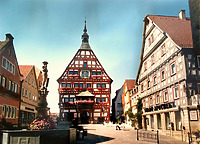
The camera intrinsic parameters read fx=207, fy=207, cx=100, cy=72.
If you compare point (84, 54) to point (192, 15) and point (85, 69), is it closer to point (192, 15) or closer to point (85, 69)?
point (85, 69)

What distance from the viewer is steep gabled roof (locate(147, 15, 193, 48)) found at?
1875cm

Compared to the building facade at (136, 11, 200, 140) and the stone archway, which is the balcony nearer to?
the stone archway

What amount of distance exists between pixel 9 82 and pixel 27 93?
329 inches

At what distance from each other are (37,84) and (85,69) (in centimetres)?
1123

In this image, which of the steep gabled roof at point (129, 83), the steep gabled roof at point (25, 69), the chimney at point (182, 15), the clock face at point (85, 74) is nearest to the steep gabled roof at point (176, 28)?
the chimney at point (182, 15)

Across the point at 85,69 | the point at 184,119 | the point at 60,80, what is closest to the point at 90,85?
the point at 85,69

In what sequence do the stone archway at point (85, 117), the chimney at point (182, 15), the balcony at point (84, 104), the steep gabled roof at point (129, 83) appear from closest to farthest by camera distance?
1. the chimney at point (182, 15)
2. the balcony at point (84, 104)
3. the steep gabled roof at point (129, 83)
4. the stone archway at point (85, 117)

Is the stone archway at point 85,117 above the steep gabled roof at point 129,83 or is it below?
below

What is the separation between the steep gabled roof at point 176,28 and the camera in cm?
1875

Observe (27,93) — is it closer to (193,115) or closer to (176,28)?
(176,28)

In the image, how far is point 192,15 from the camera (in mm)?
15195

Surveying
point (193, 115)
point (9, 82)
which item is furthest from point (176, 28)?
point (9, 82)

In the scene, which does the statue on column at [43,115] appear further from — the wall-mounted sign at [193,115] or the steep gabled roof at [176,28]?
the steep gabled roof at [176,28]

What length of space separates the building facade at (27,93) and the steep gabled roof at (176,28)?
2102 cm
